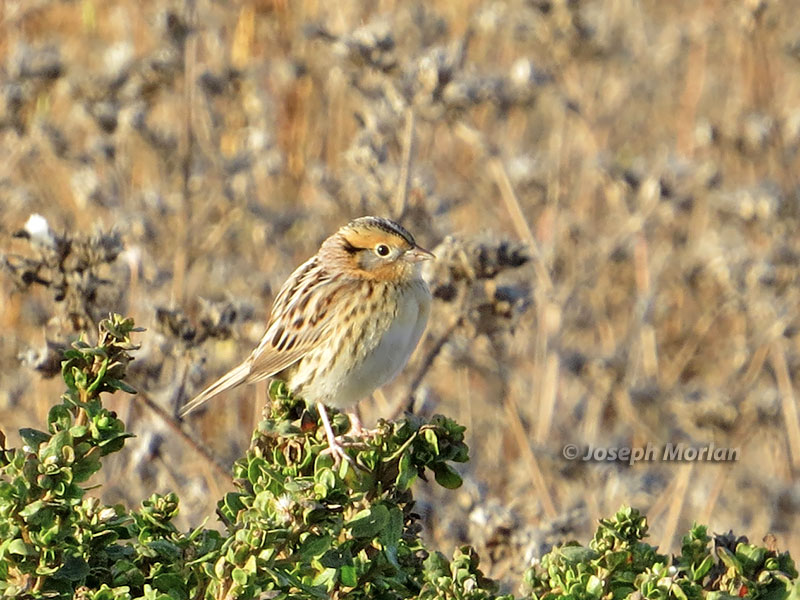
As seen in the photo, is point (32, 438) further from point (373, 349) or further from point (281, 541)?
point (373, 349)

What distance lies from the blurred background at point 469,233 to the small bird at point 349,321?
0.59 ft

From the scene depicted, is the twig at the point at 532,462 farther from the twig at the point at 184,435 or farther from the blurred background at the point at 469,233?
the twig at the point at 184,435

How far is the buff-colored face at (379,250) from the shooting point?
3.84 m

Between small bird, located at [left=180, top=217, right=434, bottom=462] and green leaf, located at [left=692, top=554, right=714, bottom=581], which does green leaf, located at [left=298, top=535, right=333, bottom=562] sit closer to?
green leaf, located at [left=692, top=554, right=714, bottom=581]

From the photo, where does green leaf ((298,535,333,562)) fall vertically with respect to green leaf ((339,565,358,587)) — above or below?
above

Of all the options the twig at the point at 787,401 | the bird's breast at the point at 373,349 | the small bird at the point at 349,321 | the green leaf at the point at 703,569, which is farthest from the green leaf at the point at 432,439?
the twig at the point at 787,401

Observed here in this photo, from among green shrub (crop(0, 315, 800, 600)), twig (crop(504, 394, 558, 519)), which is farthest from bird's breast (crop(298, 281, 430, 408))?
green shrub (crop(0, 315, 800, 600))

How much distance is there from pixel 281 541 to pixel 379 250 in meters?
1.99

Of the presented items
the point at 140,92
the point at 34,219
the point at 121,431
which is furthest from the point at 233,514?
the point at 140,92

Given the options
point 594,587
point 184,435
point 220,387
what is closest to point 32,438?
point 594,587

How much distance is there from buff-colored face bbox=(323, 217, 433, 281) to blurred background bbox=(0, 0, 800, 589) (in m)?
0.22

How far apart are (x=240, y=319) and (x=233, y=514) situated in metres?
1.79

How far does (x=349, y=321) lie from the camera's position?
12.4 feet

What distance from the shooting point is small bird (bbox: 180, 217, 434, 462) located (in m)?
3.70
